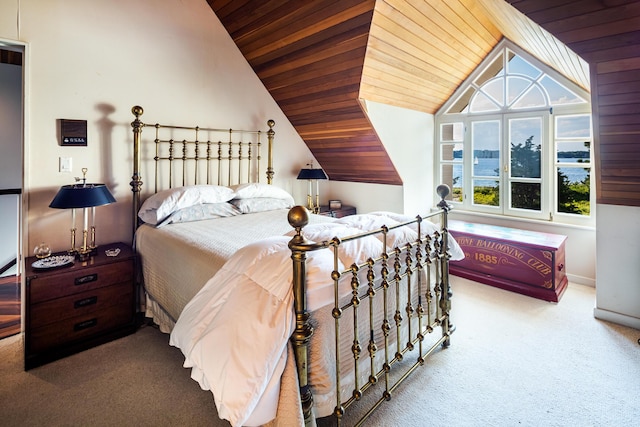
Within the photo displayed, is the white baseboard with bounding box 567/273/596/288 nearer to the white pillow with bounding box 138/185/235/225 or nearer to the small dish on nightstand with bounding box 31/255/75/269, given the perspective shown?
the white pillow with bounding box 138/185/235/225

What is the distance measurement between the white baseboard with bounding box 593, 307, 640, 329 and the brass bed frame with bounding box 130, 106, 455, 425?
134cm

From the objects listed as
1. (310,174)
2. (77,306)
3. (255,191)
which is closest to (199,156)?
(255,191)

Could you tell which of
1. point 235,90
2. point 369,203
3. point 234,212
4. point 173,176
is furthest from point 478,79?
point 173,176

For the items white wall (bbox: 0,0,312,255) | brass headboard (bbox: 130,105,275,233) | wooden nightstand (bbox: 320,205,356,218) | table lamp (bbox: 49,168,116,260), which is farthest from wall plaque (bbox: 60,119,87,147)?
wooden nightstand (bbox: 320,205,356,218)

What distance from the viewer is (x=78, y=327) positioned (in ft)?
7.88

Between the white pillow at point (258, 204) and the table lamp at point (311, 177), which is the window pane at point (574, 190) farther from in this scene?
the white pillow at point (258, 204)

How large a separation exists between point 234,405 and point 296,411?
24 centimetres

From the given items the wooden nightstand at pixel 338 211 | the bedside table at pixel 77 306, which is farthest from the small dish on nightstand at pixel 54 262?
the wooden nightstand at pixel 338 211

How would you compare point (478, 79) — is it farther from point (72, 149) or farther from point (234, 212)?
point (72, 149)

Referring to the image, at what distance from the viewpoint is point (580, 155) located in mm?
3512

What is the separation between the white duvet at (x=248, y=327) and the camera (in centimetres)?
127

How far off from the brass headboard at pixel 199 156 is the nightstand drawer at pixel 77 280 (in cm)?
59

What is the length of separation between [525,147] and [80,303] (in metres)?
4.41

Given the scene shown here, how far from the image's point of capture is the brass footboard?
1.37m
